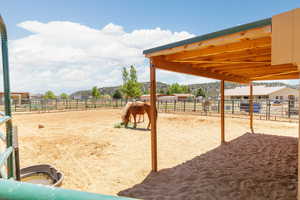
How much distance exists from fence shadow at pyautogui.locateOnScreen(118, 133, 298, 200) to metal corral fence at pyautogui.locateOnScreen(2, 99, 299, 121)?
352 inches

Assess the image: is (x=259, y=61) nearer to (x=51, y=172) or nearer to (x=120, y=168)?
(x=120, y=168)

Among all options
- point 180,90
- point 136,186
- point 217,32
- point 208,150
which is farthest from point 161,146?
point 180,90

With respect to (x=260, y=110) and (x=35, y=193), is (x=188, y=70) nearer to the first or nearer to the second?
(x=35, y=193)

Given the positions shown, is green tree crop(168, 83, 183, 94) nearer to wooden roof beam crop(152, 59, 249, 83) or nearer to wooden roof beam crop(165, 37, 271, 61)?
wooden roof beam crop(152, 59, 249, 83)

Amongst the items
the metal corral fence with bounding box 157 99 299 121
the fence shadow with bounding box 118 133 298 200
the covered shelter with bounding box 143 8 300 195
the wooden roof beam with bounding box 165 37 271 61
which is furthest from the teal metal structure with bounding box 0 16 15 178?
the metal corral fence with bounding box 157 99 299 121

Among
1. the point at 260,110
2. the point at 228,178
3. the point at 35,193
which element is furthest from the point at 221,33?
the point at 260,110

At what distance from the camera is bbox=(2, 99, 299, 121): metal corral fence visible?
42.1 ft

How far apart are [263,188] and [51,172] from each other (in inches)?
164

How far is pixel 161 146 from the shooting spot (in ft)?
20.3

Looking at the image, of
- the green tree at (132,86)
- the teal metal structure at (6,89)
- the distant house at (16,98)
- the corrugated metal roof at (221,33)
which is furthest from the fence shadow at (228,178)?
the green tree at (132,86)

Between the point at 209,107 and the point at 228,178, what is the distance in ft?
59.1

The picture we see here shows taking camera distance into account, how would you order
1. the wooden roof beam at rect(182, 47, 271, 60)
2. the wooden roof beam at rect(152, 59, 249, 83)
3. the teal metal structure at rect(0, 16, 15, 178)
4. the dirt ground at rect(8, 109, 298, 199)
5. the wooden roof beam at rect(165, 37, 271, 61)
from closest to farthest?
the teal metal structure at rect(0, 16, 15, 178)
the wooden roof beam at rect(165, 37, 271, 61)
the dirt ground at rect(8, 109, 298, 199)
the wooden roof beam at rect(182, 47, 271, 60)
the wooden roof beam at rect(152, 59, 249, 83)

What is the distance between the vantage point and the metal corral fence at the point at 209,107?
12.8 meters

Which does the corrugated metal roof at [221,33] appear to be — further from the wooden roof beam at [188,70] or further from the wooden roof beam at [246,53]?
the wooden roof beam at [246,53]
